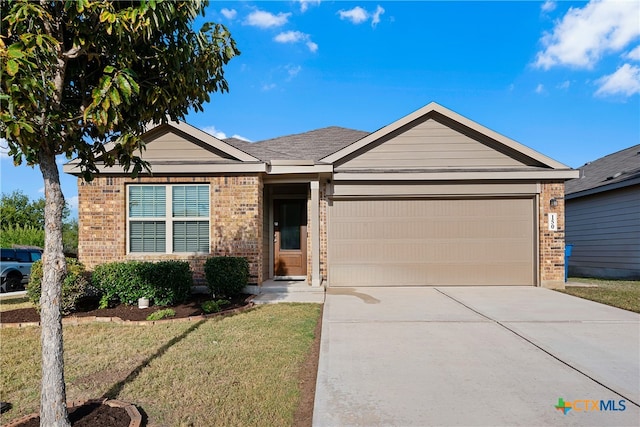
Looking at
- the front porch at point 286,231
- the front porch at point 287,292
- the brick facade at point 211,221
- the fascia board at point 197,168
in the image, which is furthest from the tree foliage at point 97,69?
the front porch at point 286,231

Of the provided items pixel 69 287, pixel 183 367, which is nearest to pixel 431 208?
pixel 183 367

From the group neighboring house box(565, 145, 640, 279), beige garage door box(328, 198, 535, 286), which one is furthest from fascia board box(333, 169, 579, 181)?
neighboring house box(565, 145, 640, 279)

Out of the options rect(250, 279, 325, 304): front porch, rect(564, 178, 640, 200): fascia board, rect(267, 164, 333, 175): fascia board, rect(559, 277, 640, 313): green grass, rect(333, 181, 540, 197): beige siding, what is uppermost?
rect(267, 164, 333, 175): fascia board

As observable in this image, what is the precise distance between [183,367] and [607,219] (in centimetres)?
1447

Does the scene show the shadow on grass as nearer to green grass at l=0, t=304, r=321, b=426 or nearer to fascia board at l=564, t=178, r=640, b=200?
green grass at l=0, t=304, r=321, b=426

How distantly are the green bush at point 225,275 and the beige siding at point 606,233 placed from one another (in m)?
11.9

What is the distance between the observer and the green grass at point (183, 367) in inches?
133

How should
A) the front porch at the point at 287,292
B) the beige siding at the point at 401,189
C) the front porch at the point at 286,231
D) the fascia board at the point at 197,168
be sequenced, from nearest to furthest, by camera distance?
the front porch at the point at 287,292
the fascia board at the point at 197,168
the beige siding at the point at 401,189
the front porch at the point at 286,231

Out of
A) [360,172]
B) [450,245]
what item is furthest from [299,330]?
[450,245]

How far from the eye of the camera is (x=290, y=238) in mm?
10984

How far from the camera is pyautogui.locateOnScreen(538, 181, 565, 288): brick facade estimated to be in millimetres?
9734

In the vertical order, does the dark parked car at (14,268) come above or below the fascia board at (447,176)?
below

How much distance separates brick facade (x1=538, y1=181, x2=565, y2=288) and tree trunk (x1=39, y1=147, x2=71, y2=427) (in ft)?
32.9

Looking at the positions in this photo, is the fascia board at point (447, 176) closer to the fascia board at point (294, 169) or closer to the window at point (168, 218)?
the fascia board at point (294, 169)
